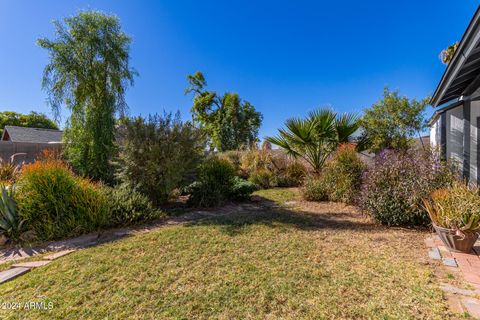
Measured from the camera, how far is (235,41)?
10.8 metres

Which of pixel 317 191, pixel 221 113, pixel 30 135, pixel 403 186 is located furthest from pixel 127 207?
pixel 221 113

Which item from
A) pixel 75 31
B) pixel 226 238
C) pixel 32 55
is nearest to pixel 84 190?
pixel 226 238

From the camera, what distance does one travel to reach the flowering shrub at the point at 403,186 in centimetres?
394

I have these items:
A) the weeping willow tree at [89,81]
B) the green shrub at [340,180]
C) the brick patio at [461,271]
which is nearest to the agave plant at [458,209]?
the brick patio at [461,271]

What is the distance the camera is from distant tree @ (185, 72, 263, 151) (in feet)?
84.3

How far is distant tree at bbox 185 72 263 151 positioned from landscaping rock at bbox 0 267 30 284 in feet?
74.1

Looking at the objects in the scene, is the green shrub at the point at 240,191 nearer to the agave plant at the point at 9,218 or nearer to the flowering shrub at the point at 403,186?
the flowering shrub at the point at 403,186

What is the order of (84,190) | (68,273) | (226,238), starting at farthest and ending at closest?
(84,190), (226,238), (68,273)

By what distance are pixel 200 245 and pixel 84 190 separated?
2.72 meters

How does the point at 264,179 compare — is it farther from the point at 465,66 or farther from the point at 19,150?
the point at 19,150

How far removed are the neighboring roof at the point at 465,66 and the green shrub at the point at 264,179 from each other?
5993mm

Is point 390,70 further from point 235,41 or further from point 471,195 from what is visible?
point 471,195

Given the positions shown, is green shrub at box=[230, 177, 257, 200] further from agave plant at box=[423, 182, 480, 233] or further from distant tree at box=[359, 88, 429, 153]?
distant tree at box=[359, 88, 429, 153]

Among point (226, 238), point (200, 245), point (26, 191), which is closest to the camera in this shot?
point (200, 245)
